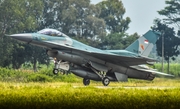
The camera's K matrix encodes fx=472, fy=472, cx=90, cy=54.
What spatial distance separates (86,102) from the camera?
10992 millimetres

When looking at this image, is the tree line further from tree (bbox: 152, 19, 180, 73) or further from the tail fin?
the tail fin

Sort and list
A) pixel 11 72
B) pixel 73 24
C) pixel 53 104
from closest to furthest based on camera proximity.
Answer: pixel 53 104 → pixel 11 72 → pixel 73 24

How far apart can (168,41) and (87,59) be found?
103ft

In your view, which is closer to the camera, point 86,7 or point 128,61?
point 128,61

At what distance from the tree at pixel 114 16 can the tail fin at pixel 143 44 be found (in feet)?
118

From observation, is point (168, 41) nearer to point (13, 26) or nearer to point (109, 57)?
point (13, 26)

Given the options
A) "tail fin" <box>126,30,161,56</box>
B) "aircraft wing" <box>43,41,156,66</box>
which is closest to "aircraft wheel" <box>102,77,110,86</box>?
"aircraft wing" <box>43,41,156,66</box>

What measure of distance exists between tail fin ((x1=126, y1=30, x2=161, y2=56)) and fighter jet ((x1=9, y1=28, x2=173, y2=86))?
79 millimetres

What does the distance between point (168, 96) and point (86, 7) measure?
1865 inches

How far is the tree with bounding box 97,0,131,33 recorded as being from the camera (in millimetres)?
65438

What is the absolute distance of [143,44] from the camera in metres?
28.8

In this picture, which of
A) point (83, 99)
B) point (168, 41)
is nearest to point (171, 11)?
point (168, 41)

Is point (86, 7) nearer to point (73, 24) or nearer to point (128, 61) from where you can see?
point (73, 24)

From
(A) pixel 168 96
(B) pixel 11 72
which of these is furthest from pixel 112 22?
(A) pixel 168 96
